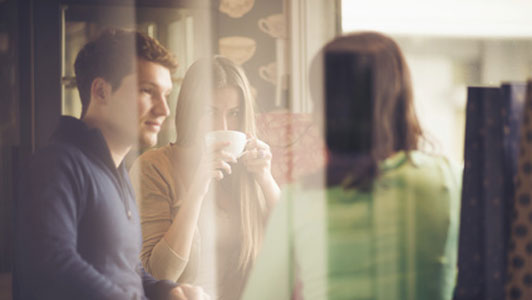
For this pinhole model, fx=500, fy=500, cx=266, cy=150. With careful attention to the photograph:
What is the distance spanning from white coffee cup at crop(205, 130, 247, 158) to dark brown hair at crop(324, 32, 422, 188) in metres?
0.22

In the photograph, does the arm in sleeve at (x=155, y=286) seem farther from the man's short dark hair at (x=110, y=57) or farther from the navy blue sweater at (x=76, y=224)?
the man's short dark hair at (x=110, y=57)

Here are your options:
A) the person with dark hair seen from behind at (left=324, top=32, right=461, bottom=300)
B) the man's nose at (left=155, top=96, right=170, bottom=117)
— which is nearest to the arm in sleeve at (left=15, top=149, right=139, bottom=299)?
the man's nose at (left=155, top=96, right=170, bottom=117)

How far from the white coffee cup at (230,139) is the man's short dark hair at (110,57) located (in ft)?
0.74

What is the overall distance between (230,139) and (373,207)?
14.4 inches

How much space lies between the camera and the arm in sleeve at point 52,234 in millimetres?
1052

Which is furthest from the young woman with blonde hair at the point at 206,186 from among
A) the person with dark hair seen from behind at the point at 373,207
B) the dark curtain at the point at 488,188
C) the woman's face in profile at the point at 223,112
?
the dark curtain at the point at 488,188

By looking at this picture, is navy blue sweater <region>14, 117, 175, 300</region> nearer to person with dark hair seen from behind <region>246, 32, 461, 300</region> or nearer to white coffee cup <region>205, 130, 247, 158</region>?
white coffee cup <region>205, 130, 247, 158</region>

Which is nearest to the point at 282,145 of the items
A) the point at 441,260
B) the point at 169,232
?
the point at 169,232

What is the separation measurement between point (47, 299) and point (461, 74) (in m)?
1.08

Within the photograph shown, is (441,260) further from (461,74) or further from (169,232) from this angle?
(169,232)

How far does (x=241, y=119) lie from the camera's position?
120 centimetres

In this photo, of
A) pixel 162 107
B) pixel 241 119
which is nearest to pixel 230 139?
pixel 241 119

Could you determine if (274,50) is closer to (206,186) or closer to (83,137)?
(206,186)

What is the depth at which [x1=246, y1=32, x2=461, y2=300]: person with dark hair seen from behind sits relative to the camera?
1.05 meters
